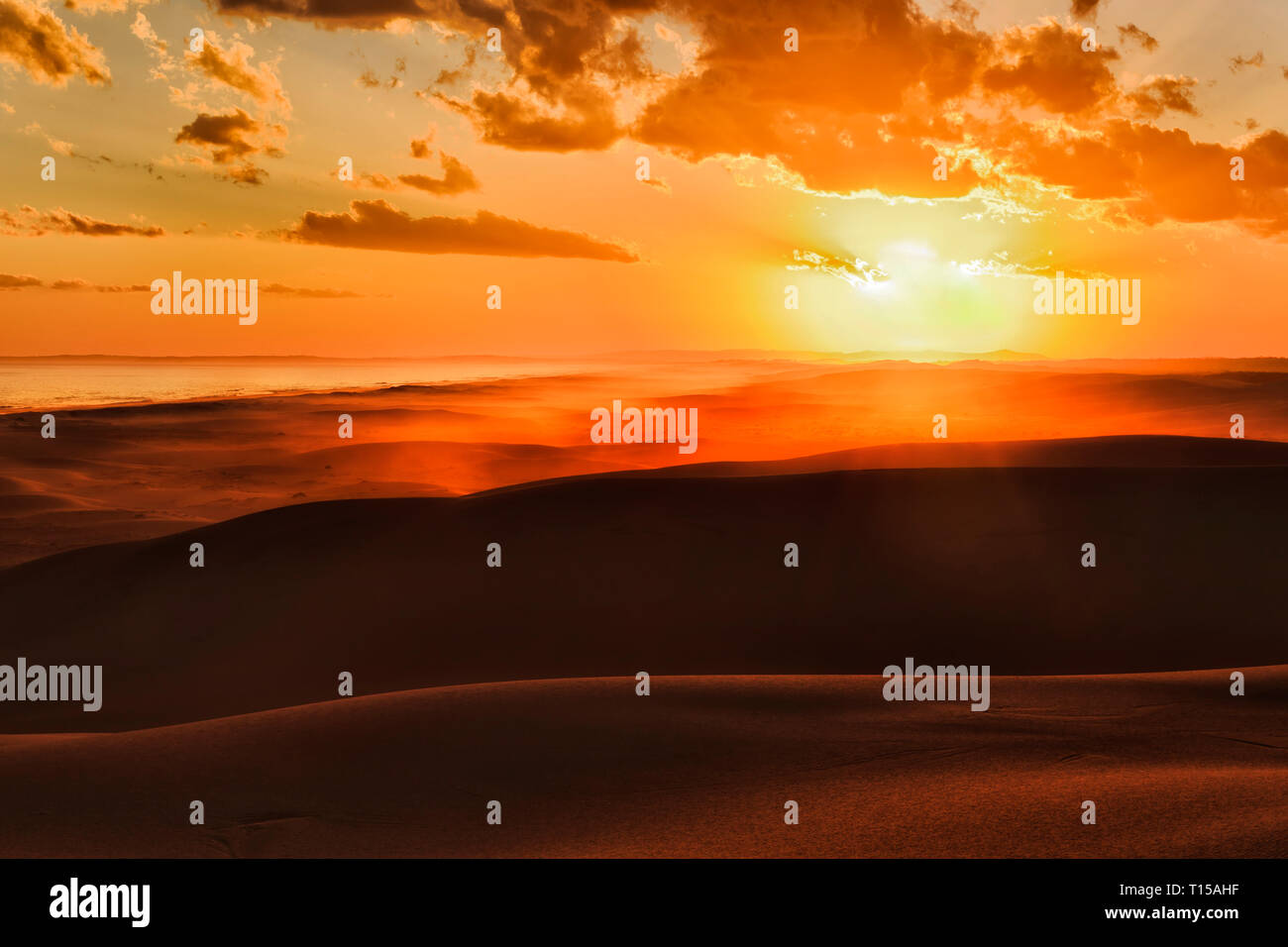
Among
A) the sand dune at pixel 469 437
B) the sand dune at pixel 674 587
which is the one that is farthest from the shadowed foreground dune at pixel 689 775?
the sand dune at pixel 469 437

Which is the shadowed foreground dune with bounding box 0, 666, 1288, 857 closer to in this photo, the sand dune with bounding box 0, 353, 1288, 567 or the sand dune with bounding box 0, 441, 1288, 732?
the sand dune with bounding box 0, 441, 1288, 732

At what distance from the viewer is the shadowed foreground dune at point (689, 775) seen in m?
3.93

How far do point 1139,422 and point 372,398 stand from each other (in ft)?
126

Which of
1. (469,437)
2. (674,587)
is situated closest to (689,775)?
(674,587)

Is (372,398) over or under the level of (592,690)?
over

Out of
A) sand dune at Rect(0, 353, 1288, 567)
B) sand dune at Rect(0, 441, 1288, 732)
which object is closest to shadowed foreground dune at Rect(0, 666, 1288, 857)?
sand dune at Rect(0, 441, 1288, 732)

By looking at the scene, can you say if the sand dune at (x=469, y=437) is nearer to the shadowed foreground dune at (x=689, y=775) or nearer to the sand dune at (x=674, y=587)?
the sand dune at (x=674, y=587)

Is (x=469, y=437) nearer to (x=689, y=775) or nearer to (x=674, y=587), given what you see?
(x=674, y=587)

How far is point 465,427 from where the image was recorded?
3956 centimetres

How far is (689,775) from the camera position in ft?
15.9

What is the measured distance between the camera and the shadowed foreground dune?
393 cm

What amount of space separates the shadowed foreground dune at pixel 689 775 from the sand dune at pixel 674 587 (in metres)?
2.93
